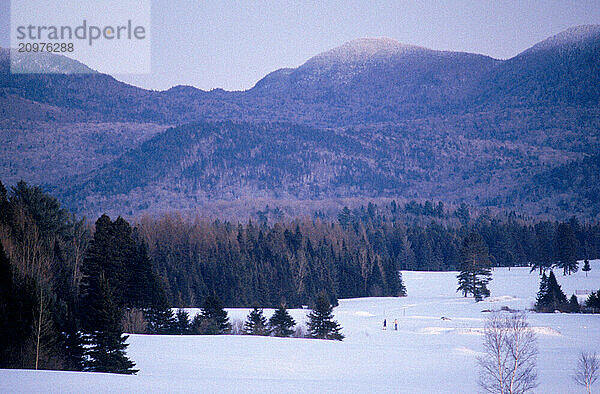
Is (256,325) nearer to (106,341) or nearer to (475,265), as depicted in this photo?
(106,341)

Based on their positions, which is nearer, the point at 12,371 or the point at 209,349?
the point at 12,371

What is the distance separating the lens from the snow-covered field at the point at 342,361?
2566 centimetres

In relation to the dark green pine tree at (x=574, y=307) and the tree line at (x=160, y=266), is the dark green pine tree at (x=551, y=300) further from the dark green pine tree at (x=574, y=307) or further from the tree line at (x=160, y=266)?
the tree line at (x=160, y=266)

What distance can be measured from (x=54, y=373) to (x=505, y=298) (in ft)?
219

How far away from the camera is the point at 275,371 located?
112 feet

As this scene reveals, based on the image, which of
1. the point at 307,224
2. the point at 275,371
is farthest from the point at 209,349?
the point at 307,224

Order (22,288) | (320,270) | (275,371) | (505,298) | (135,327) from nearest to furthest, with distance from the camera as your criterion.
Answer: (22,288) < (275,371) < (135,327) < (505,298) < (320,270)

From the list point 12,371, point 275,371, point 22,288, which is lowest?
point 275,371

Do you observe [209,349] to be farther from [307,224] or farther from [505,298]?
[307,224]

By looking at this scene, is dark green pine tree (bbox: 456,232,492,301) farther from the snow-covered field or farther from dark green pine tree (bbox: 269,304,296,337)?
dark green pine tree (bbox: 269,304,296,337)

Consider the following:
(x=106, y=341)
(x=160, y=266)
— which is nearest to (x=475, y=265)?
(x=160, y=266)

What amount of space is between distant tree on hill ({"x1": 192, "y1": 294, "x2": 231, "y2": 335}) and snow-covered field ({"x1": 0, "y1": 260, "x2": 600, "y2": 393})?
5926mm

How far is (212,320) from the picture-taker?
50.0 m

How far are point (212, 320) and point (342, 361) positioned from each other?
14536 millimetres
